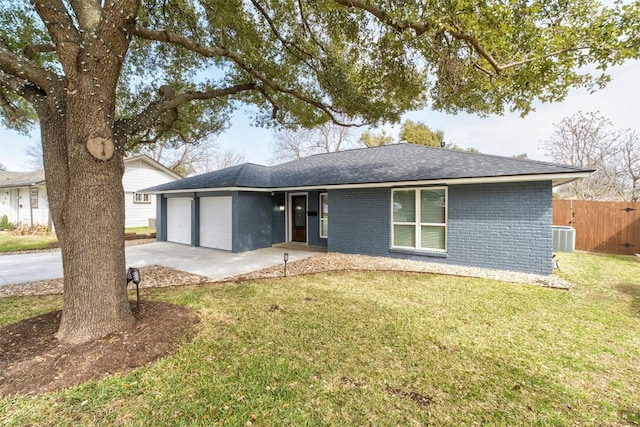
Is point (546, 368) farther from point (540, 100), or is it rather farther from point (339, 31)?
point (339, 31)

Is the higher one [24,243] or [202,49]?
[202,49]

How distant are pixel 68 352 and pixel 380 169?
883 centimetres

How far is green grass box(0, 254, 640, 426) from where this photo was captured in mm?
2438

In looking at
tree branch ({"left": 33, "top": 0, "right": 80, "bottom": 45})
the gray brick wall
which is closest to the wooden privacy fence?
the gray brick wall

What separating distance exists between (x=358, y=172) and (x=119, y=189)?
7794mm

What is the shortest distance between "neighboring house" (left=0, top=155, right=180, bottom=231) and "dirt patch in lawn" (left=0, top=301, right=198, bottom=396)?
16.9 m

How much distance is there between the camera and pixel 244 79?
747 centimetres

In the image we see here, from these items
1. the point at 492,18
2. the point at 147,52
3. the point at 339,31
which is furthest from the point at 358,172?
the point at 147,52

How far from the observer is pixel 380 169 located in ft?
32.2

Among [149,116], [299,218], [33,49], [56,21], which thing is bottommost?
[299,218]

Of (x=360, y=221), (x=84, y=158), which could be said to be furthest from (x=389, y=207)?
(x=84, y=158)

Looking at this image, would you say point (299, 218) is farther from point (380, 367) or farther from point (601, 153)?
point (601, 153)

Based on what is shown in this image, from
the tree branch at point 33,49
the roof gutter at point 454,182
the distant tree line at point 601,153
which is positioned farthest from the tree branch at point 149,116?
the distant tree line at point 601,153

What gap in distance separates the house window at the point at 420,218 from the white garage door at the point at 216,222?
6266mm
